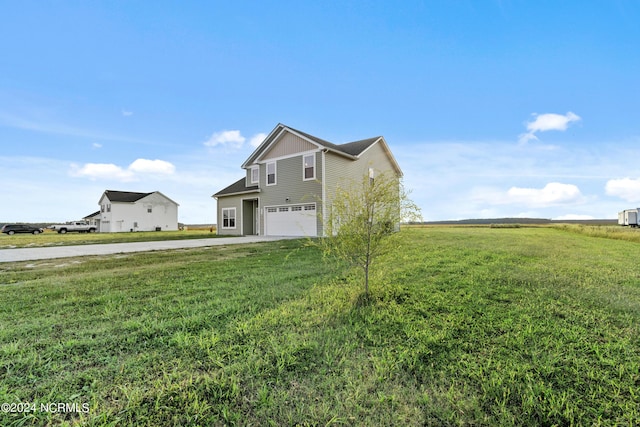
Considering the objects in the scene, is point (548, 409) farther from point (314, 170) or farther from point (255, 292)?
Answer: point (314, 170)

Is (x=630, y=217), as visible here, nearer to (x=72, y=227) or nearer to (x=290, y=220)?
(x=290, y=220)

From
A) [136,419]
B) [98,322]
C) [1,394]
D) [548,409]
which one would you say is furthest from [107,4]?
[548,409]

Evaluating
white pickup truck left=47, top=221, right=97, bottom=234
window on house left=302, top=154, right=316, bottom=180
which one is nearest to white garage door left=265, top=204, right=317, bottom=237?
window on house left=302, top=154, right=316, bottom=180

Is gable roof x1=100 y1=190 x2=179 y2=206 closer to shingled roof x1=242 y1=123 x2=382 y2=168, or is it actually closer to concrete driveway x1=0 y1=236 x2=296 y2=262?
shingled roof x1=242 y1=123 x2=382 y2=168

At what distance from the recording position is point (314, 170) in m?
16.3

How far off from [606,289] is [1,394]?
8.21m

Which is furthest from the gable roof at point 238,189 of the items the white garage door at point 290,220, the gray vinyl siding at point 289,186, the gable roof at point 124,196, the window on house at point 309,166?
the gable roof at point 124,196

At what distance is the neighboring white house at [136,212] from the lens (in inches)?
1532

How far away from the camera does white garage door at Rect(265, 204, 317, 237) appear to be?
16.7 m

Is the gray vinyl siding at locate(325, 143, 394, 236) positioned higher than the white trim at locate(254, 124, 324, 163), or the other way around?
the white trim at locate(254, 124, 324, 163)

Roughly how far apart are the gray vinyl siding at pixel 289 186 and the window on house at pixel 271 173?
0.94 feet

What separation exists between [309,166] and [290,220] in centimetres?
371

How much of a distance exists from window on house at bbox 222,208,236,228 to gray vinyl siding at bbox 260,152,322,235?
12.3 ft

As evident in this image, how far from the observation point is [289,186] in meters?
17.6
